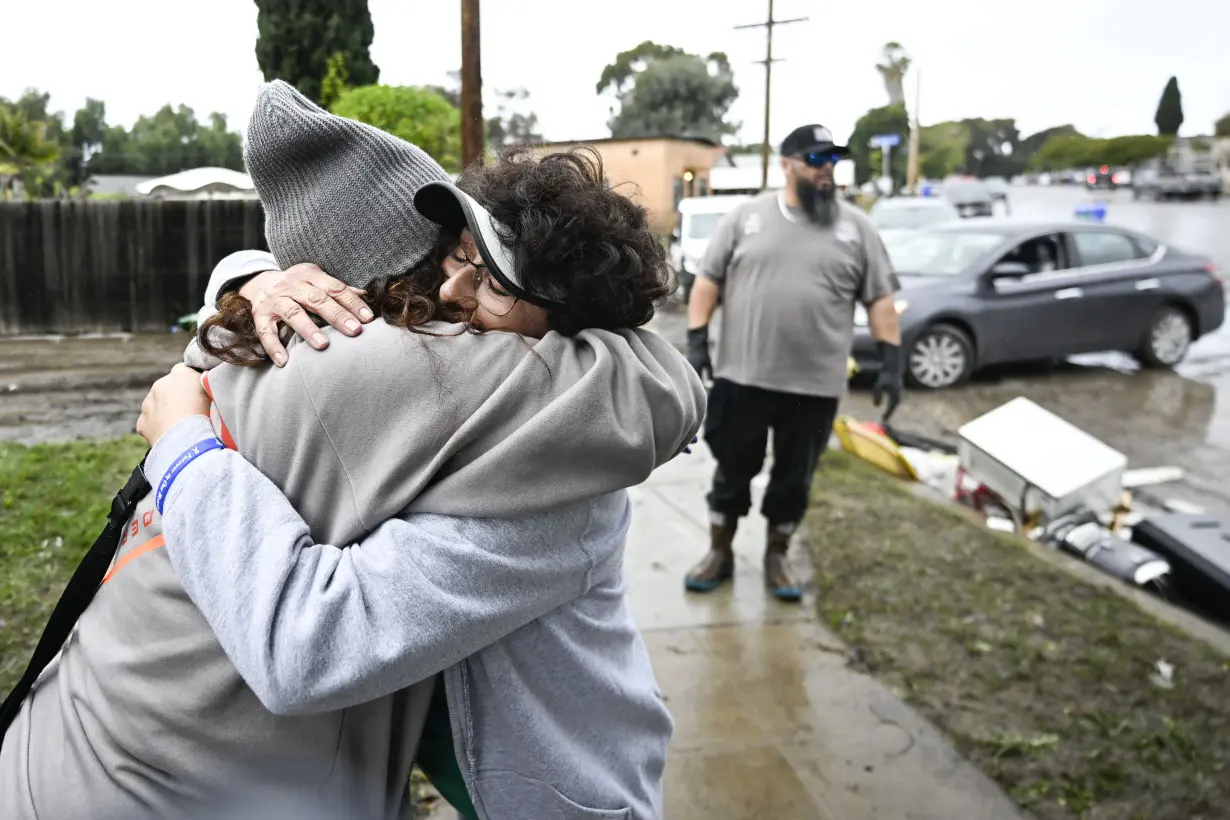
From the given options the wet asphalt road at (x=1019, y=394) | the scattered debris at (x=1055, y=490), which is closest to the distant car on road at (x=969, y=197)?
the wet asphalt road at (x=1019, y=394)

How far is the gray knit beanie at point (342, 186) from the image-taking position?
1.33 metres

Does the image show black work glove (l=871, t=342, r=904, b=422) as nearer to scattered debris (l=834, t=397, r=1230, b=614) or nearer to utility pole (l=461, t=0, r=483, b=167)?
scattered debris (l=834, t=397, r=1230, b=614)

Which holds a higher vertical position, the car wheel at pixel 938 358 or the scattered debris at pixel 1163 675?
the car wheel at pixel 938 358

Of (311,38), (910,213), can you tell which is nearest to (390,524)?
(311,38)

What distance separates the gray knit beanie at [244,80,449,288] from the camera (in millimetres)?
1331

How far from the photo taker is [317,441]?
1213mm

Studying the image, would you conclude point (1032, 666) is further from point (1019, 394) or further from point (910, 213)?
point (910, 213)

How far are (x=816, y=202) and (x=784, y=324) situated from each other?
58 cm

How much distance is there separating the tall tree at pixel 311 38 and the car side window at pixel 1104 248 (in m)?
9.33

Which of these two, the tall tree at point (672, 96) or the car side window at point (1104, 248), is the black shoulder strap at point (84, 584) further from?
the tall tree at point (672, 96)

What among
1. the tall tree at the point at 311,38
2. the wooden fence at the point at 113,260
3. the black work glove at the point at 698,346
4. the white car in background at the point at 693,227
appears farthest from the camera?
the white car in background at the point at 693,227

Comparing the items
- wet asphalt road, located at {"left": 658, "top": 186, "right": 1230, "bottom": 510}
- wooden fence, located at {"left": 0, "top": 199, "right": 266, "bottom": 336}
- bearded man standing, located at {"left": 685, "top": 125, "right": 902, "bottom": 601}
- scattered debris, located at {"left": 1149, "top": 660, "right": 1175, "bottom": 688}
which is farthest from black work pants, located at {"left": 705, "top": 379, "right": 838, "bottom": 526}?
wooden fence, located at {"left": 0, "top": 199, "right": 266, "bottom": 336}

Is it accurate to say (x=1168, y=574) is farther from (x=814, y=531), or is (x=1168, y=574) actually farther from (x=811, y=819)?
(x=811, y=819)

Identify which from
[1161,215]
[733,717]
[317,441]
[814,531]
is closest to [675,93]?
[1161,215]
